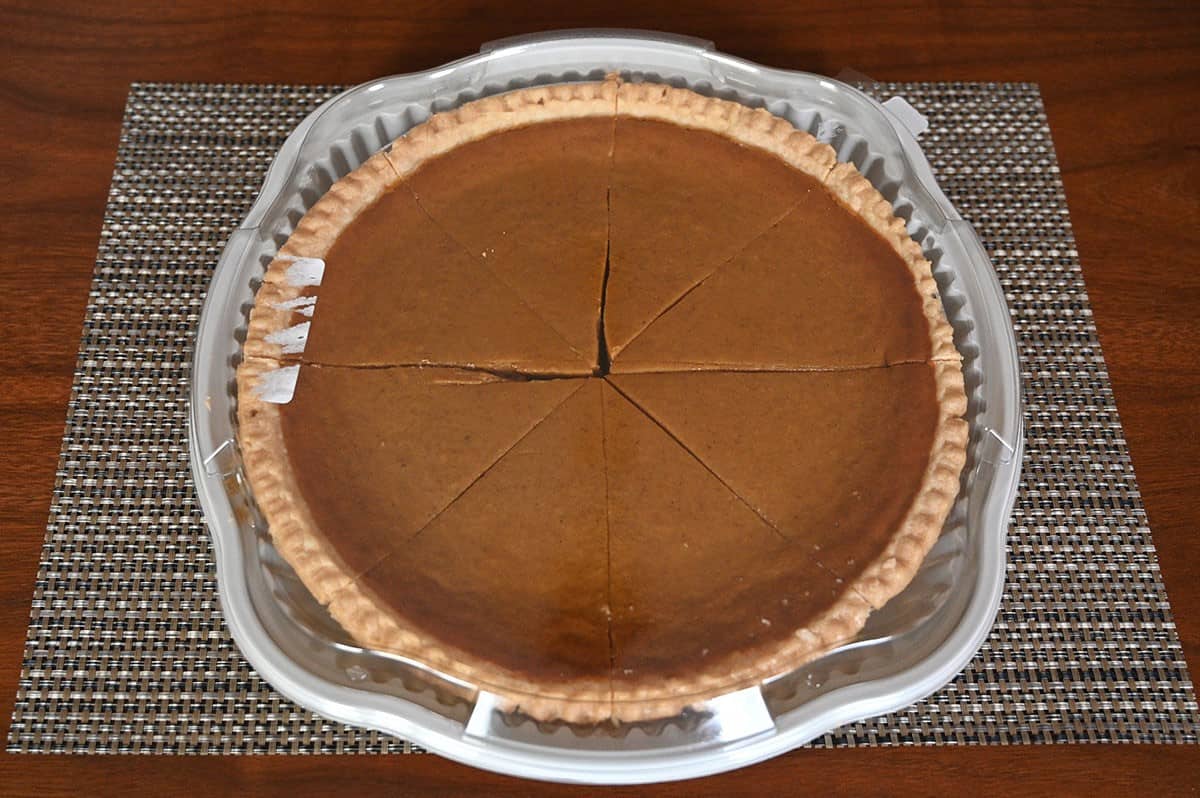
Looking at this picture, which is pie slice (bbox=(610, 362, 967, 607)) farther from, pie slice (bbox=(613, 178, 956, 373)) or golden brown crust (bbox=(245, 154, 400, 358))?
golden brown crust (bbox=(245, 154, 400, 358))

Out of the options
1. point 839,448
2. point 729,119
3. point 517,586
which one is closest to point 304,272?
point 517,586

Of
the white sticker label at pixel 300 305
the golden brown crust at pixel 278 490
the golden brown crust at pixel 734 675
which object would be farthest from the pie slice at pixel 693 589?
the white sticker label at pixel 300 305

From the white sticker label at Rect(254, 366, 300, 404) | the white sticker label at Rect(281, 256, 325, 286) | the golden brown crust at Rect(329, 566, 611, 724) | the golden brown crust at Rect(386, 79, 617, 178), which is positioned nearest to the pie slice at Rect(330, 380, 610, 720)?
the golden brown crust at Rect(329, 566, 611, 724)

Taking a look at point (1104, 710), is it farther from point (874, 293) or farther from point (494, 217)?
point (494, 217)

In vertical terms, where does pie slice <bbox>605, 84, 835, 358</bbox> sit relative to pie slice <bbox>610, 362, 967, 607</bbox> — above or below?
above

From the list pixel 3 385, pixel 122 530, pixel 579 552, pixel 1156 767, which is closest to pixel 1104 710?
Result: pixel 1156 767

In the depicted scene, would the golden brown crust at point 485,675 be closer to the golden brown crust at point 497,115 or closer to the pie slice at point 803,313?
the pie slice at point 803,313
